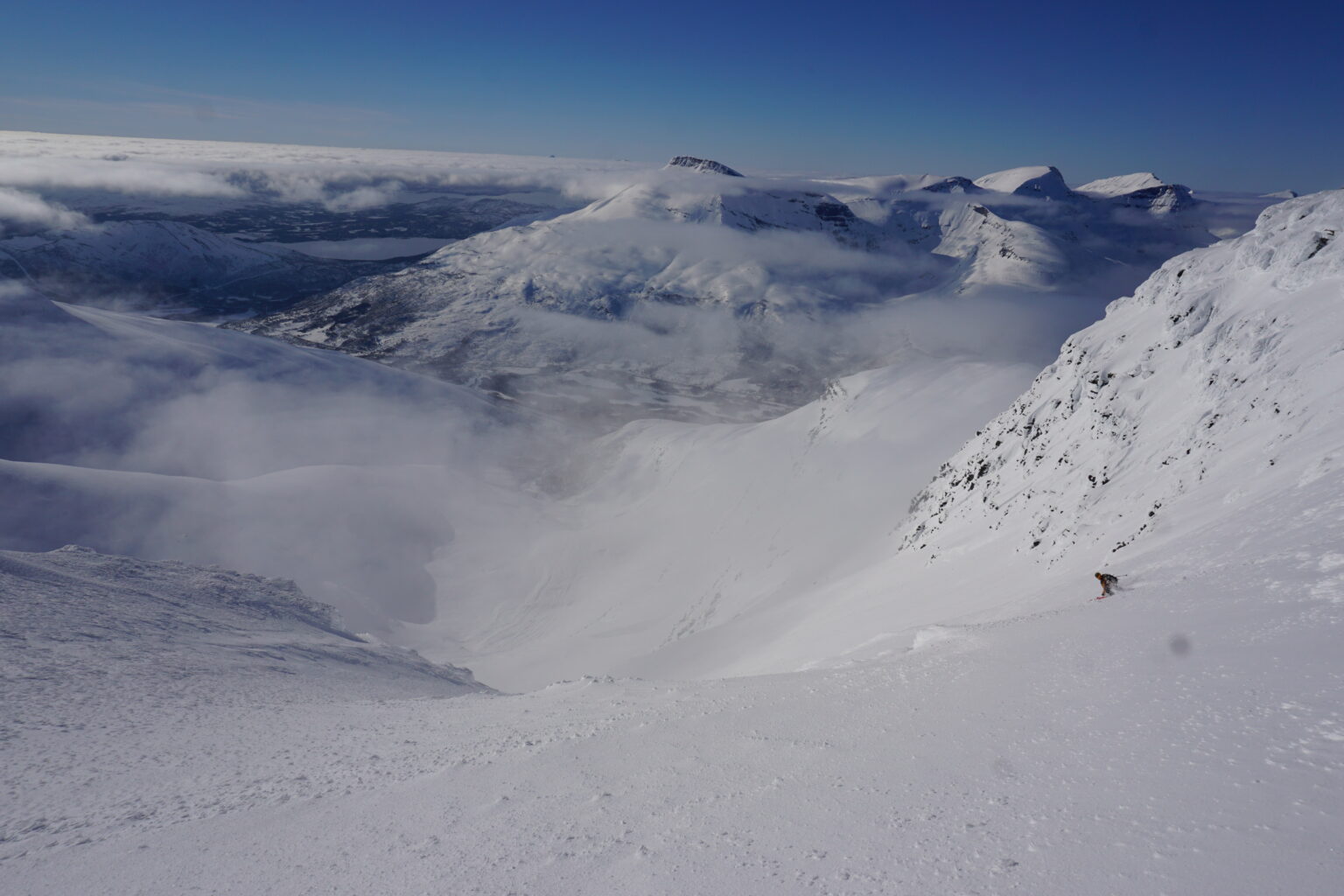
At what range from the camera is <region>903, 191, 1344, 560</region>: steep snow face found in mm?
15453

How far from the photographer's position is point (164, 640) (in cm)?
2019

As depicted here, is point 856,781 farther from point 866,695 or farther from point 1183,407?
point 1183,407

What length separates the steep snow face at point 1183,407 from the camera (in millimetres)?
15453

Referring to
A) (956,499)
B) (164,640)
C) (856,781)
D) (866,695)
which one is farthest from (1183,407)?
(164,640)

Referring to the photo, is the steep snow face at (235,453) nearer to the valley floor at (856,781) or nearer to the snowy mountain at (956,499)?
Answer: the snowy mountain at (956,499)

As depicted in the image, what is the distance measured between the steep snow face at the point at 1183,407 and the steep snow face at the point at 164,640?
71.6 ft

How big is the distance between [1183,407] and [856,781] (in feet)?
69.6

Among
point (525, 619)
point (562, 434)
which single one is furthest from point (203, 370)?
point (525, 619)

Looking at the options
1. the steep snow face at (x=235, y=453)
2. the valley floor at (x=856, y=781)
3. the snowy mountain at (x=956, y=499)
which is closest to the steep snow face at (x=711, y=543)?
the snowy mountain at (x=956, y=499)

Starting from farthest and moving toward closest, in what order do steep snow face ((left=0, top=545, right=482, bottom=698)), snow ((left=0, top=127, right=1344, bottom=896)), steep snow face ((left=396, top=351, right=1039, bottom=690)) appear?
steep snow face ((left=396, top=351, right=1039, bottom=690)), steep snow face ((left=0, top=545, right=482, bottom=698)), snow ((left=0, top=127, right=1344, bottom=896))

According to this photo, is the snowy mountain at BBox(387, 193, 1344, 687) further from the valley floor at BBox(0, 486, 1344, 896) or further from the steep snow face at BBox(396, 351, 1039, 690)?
the valley floor at BBox(0, 486, 1344, 896)

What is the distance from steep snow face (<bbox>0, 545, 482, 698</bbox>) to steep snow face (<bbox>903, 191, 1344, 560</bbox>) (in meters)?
21.8

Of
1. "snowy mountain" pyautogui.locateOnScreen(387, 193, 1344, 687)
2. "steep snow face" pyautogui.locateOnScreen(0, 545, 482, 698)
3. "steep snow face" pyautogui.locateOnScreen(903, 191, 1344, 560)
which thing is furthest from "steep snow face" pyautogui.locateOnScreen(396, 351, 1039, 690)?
"steep snow face" pyautogui.locateOnScreen(0, 545, 482, 698)

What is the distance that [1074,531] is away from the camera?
1978 cm
